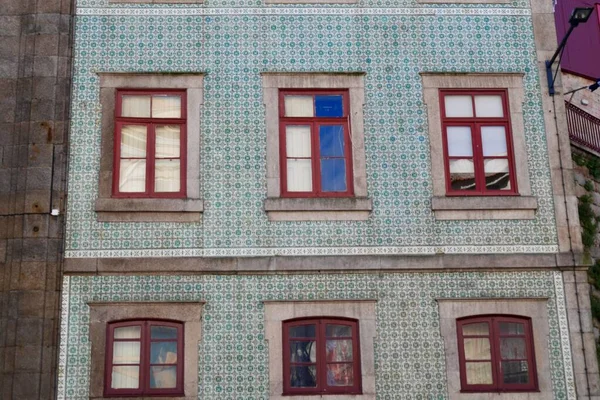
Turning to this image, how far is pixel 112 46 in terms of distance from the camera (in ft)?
42.6

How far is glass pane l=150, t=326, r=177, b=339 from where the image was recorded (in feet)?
38.8

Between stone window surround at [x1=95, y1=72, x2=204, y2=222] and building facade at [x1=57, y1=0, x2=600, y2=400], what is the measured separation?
3cm

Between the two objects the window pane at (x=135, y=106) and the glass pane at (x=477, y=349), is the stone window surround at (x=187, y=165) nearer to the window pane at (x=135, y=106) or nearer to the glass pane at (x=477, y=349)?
the window pane at (x=135, y=106)

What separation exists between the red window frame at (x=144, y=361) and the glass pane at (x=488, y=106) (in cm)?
537

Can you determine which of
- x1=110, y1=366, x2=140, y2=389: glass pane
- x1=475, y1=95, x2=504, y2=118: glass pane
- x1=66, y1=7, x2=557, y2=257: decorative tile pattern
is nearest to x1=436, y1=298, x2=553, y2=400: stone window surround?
x1=66, y1=7, x2=557, y2=257: decorative tile pattern

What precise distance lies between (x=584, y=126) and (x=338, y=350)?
308 inches

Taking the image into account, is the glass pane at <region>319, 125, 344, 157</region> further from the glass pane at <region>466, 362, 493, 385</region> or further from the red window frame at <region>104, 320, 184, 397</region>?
the glass pane at <region>466, 362, 493, 385</region>

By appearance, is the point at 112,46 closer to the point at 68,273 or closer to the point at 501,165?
the point at 68,273

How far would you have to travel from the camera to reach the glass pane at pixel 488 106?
13.0 m

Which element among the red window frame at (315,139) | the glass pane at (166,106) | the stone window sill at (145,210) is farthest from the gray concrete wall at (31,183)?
the red window frame at (315,139)

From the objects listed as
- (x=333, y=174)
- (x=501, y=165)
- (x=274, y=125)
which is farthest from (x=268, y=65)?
Result: (x=501, y=165)

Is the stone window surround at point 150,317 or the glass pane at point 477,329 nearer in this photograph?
the stone window surround at point 150,317

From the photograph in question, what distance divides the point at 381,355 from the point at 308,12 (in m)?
5.25

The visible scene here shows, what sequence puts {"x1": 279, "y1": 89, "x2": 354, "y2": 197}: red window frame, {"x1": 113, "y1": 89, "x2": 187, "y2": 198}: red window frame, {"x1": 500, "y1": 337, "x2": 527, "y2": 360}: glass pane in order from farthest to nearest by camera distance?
1. {"x1": 279, "y1": 89, "x2": 354, "y2": 197}: red window frame
2. {"x1": 113, "y1": 89, "x2": 187, "y2": 198}: red window frame
3. {"x1": 500, "y1": 337, "x2": 527, "y2": 360}: glass pane
